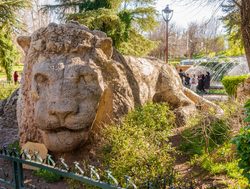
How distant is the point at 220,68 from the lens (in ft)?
82.5

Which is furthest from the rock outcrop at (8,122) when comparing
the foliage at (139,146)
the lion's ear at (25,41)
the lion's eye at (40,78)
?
the foliage at (139,146)

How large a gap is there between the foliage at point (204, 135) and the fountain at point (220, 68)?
16.5m

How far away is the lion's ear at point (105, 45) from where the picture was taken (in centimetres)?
557

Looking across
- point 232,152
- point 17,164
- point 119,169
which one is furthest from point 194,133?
point 17,164

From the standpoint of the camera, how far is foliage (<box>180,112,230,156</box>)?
5738mm

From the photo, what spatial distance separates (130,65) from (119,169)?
3.02 m

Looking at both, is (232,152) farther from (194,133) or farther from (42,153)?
(42,153)

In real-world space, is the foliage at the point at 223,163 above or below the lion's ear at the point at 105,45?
below

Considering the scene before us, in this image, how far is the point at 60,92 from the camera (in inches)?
195

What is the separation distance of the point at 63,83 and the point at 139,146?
1.45 meters

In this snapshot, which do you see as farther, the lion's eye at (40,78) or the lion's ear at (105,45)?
the lion's ear at (105,45)

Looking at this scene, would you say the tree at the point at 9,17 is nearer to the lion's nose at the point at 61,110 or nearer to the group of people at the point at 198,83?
the group of people at the point at 198,83

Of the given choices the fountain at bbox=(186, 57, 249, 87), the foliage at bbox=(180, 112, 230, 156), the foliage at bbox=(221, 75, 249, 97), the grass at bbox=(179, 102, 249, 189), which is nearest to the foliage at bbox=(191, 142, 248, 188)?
the grass at bbox=(179, 102, 249, 189)

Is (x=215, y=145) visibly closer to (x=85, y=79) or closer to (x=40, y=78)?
(x=85, y=79)
